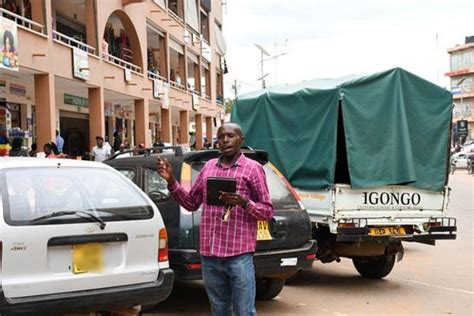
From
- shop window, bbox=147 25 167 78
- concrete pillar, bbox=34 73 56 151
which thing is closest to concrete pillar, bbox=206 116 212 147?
shop window, bbox=147 25 167 78

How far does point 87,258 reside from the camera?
3992 mm

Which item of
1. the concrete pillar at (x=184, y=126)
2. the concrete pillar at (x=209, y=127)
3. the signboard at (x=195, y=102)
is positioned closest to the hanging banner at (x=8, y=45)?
the concrete pillar at (x=184, y=126)

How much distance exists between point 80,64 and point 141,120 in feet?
26.0

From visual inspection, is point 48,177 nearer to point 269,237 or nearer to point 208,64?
point 269,237

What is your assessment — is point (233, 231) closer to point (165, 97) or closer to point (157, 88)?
point (157, 88)

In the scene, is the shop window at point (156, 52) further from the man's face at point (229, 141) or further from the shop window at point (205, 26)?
the man's face at point (229, 141)

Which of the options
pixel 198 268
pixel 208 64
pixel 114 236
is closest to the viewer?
pixel 114 236

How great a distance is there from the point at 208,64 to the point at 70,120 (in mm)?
18350

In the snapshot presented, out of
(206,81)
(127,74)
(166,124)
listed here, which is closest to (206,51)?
(206,81)

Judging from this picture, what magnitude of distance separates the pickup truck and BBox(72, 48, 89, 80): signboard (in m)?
12.4

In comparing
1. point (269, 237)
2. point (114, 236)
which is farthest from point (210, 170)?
point (269, 237)

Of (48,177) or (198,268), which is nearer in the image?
(48,177)

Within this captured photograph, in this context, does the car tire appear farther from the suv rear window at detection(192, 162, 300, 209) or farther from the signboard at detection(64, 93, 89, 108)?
the signboard at detection(64, 93, 89, 108)

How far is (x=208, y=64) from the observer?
43188 mm
